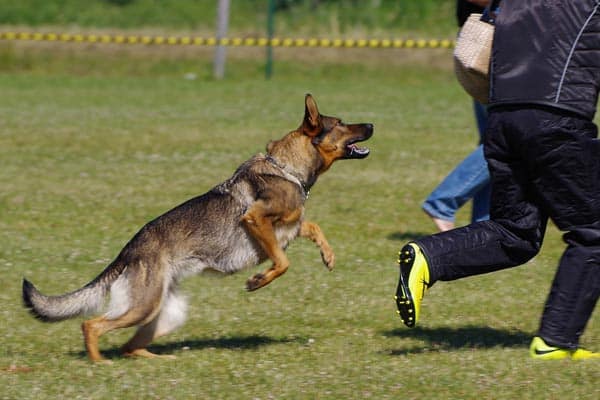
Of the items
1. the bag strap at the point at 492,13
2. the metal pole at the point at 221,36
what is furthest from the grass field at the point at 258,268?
the metal pole at the point at 221,36

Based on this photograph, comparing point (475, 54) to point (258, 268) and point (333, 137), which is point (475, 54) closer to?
point (333, 137)

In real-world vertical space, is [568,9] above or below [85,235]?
above

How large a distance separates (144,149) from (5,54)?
8.95 metres

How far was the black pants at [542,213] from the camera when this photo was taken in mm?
4637

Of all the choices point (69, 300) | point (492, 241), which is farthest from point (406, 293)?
point (69, 300)

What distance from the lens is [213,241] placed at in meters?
5.32

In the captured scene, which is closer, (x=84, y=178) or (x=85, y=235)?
(x=85, y=235)

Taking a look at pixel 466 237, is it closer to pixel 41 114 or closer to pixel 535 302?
pixel 535 302

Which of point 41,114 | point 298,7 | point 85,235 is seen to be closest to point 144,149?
point 41,114

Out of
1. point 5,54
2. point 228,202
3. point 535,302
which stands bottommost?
point 5,54

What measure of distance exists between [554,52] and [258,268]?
3.46m

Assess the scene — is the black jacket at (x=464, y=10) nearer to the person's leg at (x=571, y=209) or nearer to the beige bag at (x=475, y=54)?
the beige bag at (x=475, y=54)

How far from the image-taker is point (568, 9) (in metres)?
4.56

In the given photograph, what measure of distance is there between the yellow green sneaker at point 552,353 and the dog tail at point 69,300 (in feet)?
6.39
